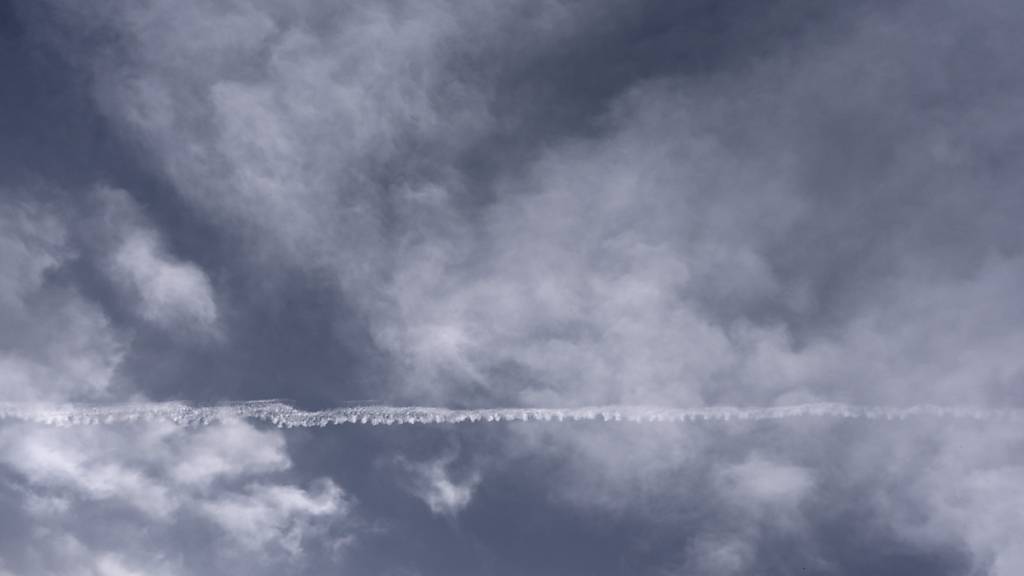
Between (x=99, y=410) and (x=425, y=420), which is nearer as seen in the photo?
(x=99, y=410)

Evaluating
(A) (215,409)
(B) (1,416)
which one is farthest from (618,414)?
(B) (1,416)

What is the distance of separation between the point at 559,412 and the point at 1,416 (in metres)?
83.8

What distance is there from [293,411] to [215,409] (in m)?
11.5

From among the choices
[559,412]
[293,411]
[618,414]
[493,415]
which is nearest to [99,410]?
[293,411]

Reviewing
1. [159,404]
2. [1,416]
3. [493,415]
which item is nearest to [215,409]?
[159,404]

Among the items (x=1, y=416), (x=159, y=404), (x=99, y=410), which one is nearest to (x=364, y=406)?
(x=159, y=404)

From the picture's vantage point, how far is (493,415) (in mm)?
104062

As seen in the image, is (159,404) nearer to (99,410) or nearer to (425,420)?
(99,410)

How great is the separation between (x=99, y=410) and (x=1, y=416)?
14094 mm

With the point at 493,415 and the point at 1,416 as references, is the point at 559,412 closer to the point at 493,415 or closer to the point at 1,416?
the point at 493,415

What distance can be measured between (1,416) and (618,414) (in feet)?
305

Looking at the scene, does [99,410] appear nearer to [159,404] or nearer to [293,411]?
[159,404]

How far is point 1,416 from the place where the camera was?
96.4 m

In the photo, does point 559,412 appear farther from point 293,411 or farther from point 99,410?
point 99,410
